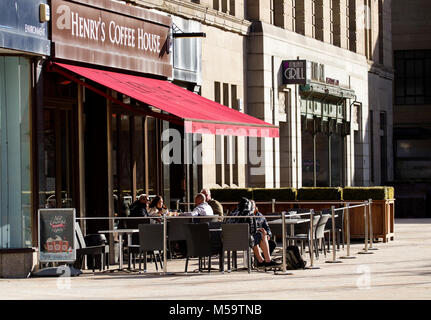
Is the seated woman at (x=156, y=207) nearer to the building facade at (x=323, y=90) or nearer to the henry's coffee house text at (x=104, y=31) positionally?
the henry's coffee house text at (x=104, y=31)

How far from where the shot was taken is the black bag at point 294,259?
65.5 ft

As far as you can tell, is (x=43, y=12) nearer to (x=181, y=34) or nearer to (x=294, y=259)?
(x=181, y=34)

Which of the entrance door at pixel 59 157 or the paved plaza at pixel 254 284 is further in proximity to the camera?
the entrance door at pixel 59 157

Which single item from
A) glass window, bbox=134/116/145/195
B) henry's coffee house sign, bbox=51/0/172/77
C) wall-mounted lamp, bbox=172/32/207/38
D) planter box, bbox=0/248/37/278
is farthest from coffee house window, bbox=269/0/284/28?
planter box, bbox=0/248/37/278

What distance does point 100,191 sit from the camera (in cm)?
2334

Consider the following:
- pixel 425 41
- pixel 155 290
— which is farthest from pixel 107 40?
pixel 425 41

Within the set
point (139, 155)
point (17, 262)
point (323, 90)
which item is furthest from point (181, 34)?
point (323, 90)

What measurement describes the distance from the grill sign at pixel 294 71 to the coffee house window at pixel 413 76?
111 ft

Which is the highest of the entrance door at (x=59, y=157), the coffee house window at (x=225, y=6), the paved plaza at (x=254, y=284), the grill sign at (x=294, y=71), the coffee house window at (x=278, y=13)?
the coffee house window at (x=278, y=13)

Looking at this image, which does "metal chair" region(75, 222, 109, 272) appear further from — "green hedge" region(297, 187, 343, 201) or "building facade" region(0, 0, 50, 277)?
"green hedge" region(297, 187, 343, 201)

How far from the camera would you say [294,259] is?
65.7ft

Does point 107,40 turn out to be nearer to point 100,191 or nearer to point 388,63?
point 100,191

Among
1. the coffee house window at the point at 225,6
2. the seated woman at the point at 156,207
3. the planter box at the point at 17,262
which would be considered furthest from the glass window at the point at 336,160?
the planter box at the point at 17,262

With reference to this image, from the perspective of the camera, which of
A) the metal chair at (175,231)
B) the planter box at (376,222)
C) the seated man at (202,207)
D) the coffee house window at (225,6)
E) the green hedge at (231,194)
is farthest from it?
the coffee house window at (225,6)
